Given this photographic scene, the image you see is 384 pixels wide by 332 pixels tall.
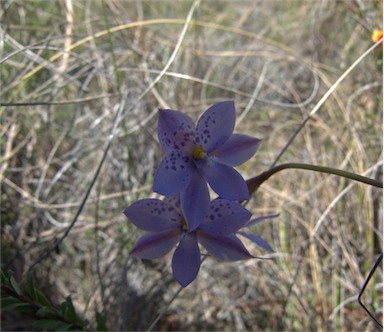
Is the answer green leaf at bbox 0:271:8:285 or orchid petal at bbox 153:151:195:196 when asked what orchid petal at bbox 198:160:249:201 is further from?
green leaf at bbox 0:271:8:285

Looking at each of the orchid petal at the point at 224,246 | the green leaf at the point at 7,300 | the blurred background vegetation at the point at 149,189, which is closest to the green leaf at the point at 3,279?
the green leaf at the point at 7,300

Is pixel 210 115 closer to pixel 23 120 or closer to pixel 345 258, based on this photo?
pixel 345 258

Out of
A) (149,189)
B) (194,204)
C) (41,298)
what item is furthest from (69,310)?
(149,189)

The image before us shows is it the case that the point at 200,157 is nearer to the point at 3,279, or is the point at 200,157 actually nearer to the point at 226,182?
the point at 226,182

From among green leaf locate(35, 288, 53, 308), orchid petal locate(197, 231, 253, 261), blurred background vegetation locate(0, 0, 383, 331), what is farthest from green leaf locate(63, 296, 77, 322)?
blurred background vegetation locate(0, 0, 383, 331)

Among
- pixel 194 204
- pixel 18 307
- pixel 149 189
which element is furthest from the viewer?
pixel 149 189

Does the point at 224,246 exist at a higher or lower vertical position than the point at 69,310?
higher
